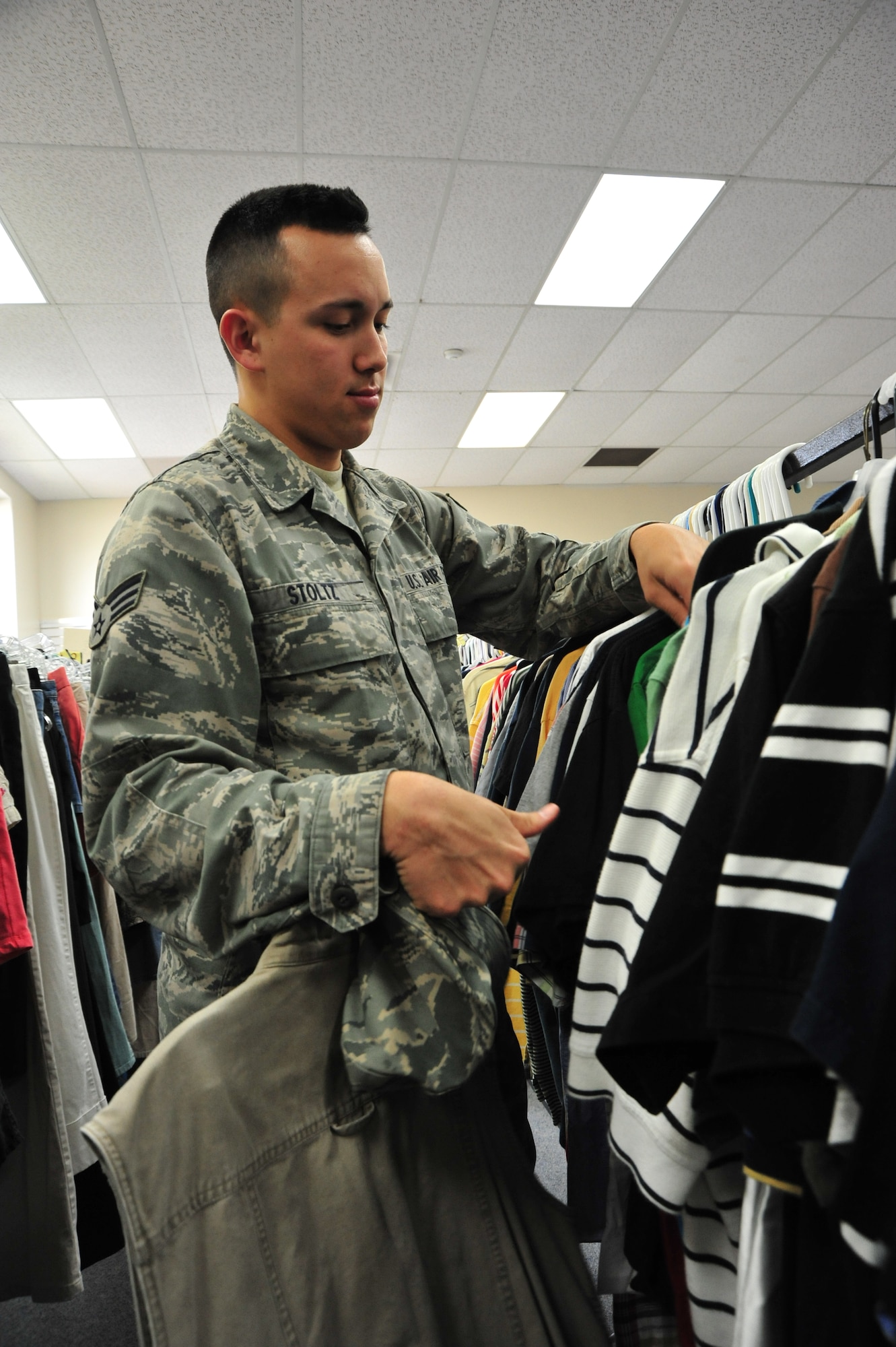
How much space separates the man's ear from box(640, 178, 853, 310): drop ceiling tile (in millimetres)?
2834

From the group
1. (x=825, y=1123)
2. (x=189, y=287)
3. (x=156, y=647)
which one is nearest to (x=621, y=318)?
(x=189, y=287)

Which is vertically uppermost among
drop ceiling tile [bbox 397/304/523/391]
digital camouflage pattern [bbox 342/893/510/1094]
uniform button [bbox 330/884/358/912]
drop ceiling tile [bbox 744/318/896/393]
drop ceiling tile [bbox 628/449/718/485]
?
drop ceiling tile [bbox 744/318/896/393]

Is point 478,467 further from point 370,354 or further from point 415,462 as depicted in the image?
point 370,354

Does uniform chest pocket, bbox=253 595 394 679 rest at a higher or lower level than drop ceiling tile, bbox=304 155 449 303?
lower

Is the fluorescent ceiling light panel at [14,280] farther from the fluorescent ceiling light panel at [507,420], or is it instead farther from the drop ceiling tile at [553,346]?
the fluorescent ceiling light panel at [507,420]

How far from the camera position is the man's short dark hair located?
1.00 m

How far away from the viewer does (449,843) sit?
654mm

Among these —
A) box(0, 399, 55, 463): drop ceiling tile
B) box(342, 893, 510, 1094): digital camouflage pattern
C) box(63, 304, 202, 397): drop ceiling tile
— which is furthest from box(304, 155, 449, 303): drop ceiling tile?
box(342, 893, 510, 1094): digital camouflage pattern

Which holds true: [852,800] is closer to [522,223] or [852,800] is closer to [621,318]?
[522,223]

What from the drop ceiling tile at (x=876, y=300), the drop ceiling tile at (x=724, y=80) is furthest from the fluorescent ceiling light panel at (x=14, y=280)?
the drop ceiling tile at (x=876, y=300)

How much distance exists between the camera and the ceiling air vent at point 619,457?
20.6ft

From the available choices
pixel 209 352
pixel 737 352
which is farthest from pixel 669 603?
pixel 737 352

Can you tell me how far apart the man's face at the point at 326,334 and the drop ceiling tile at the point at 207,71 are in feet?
5.84

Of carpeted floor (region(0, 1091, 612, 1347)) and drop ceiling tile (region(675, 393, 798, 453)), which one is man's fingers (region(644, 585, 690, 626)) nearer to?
carpeted floor (region(0, 1091, 612, 1347))
